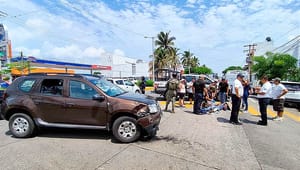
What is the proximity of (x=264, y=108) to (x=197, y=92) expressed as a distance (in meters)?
2.62

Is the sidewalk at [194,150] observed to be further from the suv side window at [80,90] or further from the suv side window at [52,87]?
the suv side window at [52,87]

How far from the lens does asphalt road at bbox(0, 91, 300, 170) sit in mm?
3562

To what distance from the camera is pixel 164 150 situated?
421 centimetres

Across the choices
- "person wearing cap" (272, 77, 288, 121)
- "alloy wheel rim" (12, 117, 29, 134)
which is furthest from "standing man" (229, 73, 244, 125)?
"alloy wheel rim" (12, 117, 29, 134)

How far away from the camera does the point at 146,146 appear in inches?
175

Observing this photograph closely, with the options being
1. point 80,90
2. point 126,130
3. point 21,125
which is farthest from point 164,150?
point 21,125

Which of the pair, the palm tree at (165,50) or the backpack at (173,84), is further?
the palm tree at (165,50)

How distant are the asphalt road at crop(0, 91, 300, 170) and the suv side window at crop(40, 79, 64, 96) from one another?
4.12 feet

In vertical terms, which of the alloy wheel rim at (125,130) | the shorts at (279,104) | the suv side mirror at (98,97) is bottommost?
the alloy wheel rim at (125,130)

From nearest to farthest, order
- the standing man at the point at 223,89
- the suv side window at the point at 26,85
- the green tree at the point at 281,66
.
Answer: the suv side window at the point at 26,85
the standing man at the point at 223,89
the green tree at the point at 281,66

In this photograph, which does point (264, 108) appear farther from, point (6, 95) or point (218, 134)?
point (6, 95)

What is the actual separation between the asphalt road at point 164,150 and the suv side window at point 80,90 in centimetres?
116

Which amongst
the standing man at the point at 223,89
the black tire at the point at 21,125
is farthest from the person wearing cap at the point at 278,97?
the black tire at the point at 21,125

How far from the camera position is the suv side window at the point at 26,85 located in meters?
5.07
